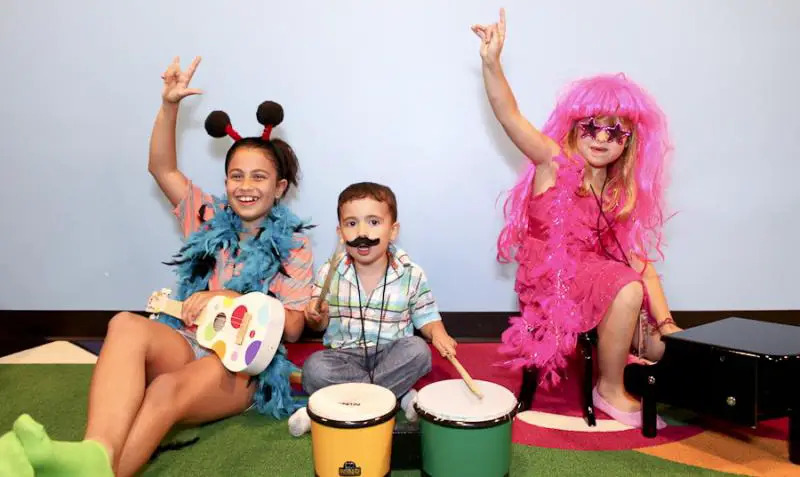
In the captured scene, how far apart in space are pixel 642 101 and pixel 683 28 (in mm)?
628

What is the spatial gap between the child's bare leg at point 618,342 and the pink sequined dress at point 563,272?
0.03 metres

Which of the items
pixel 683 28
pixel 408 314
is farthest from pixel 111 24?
pixel 683 28

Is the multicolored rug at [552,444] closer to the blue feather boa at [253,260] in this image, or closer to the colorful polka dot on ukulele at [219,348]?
the blue feather boa at [253,260]

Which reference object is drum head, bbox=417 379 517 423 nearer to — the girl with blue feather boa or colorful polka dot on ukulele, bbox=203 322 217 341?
the girl with blue feather boa

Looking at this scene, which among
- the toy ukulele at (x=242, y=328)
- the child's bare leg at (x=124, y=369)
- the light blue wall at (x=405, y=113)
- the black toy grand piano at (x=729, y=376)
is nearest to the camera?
the child's bare leg at (x=124, y=369)

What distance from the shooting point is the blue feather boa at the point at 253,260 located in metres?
1.66

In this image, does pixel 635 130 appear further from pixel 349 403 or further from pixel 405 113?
pixel 349 403

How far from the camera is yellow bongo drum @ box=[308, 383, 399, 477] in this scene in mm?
1226

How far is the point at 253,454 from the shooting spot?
147cm

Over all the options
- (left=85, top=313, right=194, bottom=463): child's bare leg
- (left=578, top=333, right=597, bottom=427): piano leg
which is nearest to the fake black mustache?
(left=85, top=313, right=194, bottom=463): child's bare leg

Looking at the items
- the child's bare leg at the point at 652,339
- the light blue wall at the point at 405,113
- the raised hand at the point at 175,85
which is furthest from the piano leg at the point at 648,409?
the raised hand at the point at 175,85

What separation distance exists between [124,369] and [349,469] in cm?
51

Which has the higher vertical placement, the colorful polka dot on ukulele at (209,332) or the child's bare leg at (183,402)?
the colorful polka dot on ukulele at (209,332)

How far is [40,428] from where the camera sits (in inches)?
38.9
